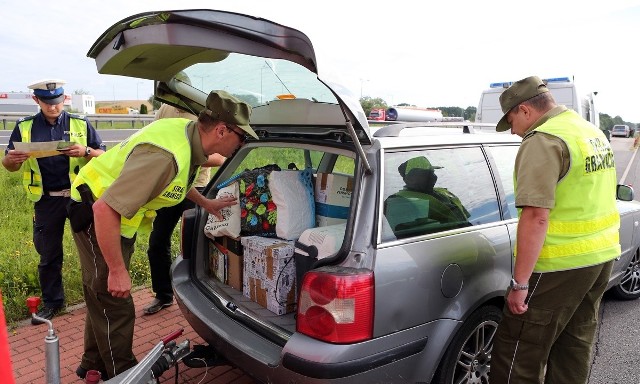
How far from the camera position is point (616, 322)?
4086mm

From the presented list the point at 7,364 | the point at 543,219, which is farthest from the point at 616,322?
the point at 7,364

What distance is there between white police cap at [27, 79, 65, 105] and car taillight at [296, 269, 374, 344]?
2898mm

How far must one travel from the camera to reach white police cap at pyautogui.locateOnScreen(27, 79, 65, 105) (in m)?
3.79

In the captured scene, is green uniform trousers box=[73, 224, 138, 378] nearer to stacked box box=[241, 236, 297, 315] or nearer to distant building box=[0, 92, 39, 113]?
stacked box box=[241, 236, 297, 315]

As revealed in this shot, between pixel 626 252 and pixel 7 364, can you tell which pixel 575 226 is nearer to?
pixel 626 252

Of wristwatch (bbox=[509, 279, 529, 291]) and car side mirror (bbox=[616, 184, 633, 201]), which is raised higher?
car side mirror (bbox=[616, 184, 633, 201])

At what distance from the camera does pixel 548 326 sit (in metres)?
2.40

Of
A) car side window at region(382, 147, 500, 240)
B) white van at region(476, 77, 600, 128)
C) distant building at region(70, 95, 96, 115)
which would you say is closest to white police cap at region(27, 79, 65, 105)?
car side window at region(382, 147, 500, 240)

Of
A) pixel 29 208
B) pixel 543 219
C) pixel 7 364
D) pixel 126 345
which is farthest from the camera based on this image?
pixel 29 208

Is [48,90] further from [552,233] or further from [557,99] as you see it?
[557,99]

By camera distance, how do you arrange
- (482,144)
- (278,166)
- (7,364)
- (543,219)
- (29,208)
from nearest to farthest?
(7,364), (543,219), (482,144), (278,166), (29,208)

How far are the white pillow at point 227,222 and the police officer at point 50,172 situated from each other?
1.27m

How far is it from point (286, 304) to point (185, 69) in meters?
1.60

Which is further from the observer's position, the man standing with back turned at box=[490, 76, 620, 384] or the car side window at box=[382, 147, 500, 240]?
the car side window at box=[382, 147, 500, 240]
